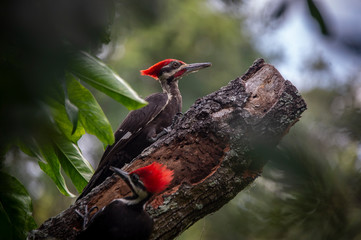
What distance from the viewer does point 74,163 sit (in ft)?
8.57

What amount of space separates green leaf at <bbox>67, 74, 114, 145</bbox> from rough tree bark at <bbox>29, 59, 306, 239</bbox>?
47 cm

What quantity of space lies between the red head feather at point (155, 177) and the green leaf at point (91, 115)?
0.34 metres

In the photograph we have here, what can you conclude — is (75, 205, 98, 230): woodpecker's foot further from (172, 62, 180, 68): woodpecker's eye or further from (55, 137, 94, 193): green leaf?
(172, 62, 180, 68): woodpecker's eye

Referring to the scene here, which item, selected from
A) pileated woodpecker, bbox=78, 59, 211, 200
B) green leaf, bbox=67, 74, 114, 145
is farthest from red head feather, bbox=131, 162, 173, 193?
pileated woodpecker, bbox=78, 59, 211, 200

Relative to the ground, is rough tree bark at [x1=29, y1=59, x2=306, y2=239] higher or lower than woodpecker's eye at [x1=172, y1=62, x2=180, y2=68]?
lower

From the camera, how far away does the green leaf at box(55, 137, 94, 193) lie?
2506 mm

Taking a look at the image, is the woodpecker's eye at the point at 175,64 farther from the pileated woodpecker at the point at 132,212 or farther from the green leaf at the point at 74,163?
the pileated woodpecker at the point at 132,212

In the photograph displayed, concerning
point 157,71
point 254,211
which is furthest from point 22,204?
point 157,71

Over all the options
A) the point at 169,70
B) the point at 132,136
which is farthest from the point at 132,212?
the point at 169,70

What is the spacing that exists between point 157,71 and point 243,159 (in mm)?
2073

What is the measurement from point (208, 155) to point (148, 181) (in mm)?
424

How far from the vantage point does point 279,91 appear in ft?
7.98

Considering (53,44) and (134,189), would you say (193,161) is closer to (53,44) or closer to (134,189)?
(134,189)

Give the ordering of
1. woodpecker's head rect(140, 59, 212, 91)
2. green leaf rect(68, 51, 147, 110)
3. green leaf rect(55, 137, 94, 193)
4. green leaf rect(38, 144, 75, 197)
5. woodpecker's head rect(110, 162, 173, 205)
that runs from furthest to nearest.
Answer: woodpecker's head rect(140, 59, 212, 91) < green leaf rect(55, 137, 94, 193) < green leaf rect(38, 144, 75, 197) < woodpecker's head rect(110, 162, 173, 205) < green leaf rect(68, 51, 147, 110)
